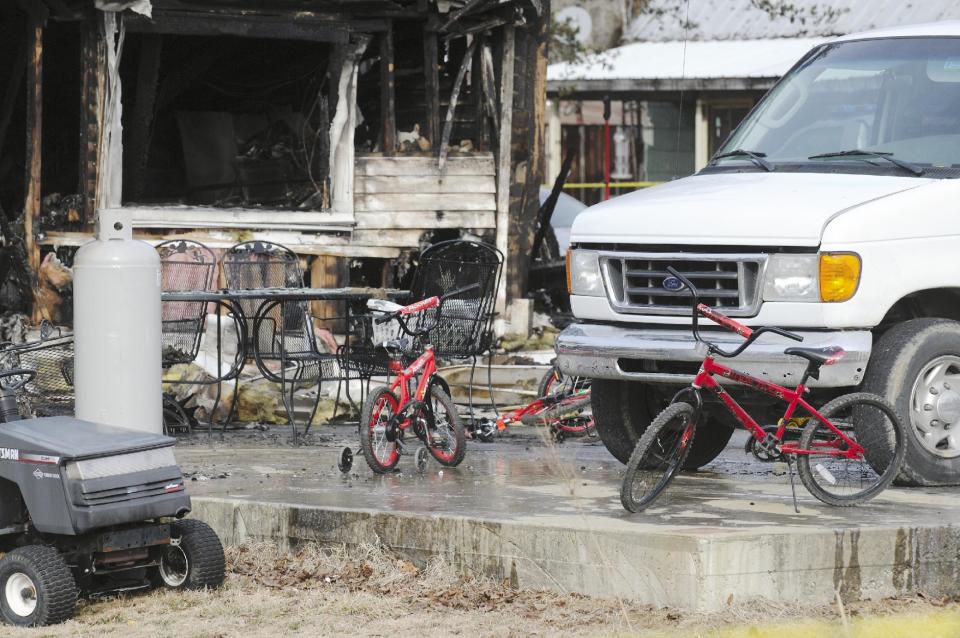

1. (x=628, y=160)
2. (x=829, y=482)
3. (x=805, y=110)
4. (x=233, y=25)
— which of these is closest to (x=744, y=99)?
(x=628, y=160)

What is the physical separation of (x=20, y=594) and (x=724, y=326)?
3.24 meters

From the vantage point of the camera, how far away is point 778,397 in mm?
7078

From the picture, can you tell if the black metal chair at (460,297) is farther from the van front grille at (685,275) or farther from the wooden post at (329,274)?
the wooden post at (329,274)

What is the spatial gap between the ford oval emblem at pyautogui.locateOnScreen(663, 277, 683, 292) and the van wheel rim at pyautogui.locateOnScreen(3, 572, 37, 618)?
3143mm

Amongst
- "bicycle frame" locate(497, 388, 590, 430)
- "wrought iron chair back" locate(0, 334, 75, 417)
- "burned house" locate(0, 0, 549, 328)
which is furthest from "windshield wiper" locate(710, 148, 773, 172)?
"burned house" locate(0, 0, 549, 328)

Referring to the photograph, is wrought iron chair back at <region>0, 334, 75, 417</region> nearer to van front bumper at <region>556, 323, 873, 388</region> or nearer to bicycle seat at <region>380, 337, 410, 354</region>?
bicycle seat at <region>380, 337, 410, 354</region>

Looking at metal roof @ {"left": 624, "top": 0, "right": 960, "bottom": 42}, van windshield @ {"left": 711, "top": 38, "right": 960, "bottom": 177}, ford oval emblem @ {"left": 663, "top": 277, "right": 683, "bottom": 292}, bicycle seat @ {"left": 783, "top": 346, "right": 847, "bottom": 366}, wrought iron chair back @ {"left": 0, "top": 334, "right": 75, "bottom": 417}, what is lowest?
wrought iron chair back @ {"left": 0, "top": 334, "right": 75, "bottom": 417}

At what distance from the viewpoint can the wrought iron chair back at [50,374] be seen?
970 cm

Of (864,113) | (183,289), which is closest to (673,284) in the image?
(864,113)

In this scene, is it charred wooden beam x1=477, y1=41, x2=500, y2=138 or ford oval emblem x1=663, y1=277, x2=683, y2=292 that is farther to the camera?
charred wooden beam x1=477, y1=41, x2=500, y2=138

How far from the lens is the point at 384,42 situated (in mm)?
15125

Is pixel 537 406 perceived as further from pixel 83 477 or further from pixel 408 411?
pixel 83 477

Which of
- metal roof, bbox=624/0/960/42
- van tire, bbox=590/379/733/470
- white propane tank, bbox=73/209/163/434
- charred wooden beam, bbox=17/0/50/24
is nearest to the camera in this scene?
white propane tank, bbox=73/209/163/434

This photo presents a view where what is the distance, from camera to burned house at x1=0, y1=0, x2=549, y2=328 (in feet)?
45.1
